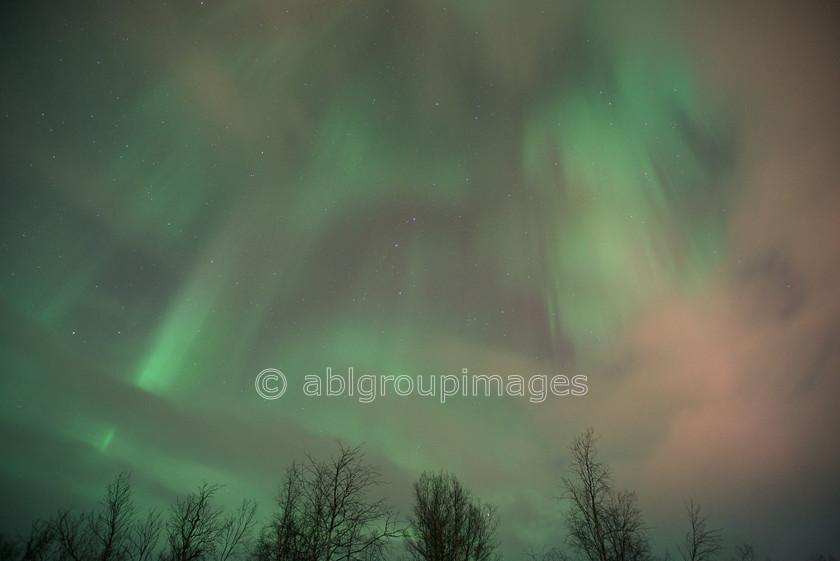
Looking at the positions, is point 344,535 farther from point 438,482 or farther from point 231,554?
point 438,482

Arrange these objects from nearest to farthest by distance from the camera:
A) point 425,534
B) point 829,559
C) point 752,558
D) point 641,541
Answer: point 641,541 → point 425,534 → point 752,558 → point 829,559

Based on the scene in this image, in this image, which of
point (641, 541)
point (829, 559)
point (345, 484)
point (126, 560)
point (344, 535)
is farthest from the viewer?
point (829, 559)

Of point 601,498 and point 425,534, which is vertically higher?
point 601,498

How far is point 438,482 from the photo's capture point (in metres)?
30.5

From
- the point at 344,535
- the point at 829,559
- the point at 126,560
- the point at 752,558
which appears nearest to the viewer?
the point at 344,535

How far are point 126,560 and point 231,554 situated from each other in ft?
13.0

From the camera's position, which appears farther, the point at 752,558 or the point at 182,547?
the point at 752,558

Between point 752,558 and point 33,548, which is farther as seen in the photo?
A: point 752,558

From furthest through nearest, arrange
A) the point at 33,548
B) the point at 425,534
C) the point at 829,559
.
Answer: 1. the point at 829,559
2. the point at 33,548
3. the point at 425,534

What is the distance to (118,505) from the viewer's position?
1867 centimetres

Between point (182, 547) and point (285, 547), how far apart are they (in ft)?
16.0

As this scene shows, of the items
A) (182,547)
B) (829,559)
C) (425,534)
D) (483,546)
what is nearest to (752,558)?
(483,546)

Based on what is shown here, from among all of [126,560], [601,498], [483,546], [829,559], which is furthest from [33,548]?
[829,559]

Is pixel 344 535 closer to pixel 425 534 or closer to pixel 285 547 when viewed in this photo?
pixel 285 547
